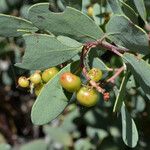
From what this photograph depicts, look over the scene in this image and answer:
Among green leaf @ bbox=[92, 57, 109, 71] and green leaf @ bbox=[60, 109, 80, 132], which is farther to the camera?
green leaf @ bbox=[60, 109, 80, 132]

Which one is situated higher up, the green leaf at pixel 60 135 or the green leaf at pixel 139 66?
the green leaf at pixel 139 66

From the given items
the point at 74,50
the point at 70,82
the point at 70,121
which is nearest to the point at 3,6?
the point at 70,121

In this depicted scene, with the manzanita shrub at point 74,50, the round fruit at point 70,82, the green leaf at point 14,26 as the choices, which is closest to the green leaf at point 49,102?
the manzanita shrub at point 74,50

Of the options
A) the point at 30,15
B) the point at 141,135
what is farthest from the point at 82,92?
the point at 141,135

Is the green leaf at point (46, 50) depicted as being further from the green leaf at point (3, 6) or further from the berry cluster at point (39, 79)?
the green leaf at point (3, 6)

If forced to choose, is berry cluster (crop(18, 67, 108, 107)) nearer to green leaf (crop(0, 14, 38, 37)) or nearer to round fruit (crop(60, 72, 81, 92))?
round fruit (crop(60, 72, 81, 92))


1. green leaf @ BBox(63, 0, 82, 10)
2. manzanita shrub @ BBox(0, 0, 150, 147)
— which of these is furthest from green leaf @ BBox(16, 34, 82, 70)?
green leaf @ BBox(63, 0, 82, 10)

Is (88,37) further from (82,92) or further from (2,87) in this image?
(2,87)
